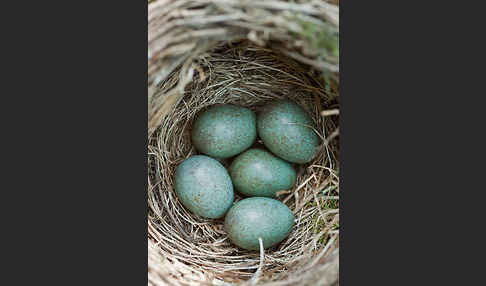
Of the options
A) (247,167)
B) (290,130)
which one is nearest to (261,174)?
(247,167)

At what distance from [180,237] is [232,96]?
1.69ft

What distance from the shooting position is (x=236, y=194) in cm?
184

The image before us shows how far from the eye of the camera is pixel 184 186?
1.69 meters

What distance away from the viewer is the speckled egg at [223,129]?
→ 1721 mm

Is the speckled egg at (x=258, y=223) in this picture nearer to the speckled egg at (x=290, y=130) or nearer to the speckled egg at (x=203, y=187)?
the speckled egg at (x=203, y=187)

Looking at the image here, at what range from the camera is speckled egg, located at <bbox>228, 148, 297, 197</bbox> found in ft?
5.75

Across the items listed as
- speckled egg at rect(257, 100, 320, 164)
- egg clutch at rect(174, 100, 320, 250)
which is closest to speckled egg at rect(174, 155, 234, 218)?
egg clutch at rect(174, 100, 320, 250)

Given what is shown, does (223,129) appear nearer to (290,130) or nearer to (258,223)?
(290,130)

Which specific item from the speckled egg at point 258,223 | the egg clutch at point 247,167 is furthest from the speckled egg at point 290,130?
the speckled egg at point 258,223

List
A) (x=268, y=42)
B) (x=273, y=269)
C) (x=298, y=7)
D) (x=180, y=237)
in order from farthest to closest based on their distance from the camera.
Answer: (x=180, y=237) → (x=273, y=269) → (x=268, y=42) → (x=298, y=7)

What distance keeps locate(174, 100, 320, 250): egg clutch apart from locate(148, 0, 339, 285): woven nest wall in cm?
4

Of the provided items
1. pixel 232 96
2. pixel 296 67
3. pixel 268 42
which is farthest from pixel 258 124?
pixel 268 42

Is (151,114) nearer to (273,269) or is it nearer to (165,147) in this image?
(165,147)

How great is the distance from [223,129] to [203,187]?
0.69 ft
